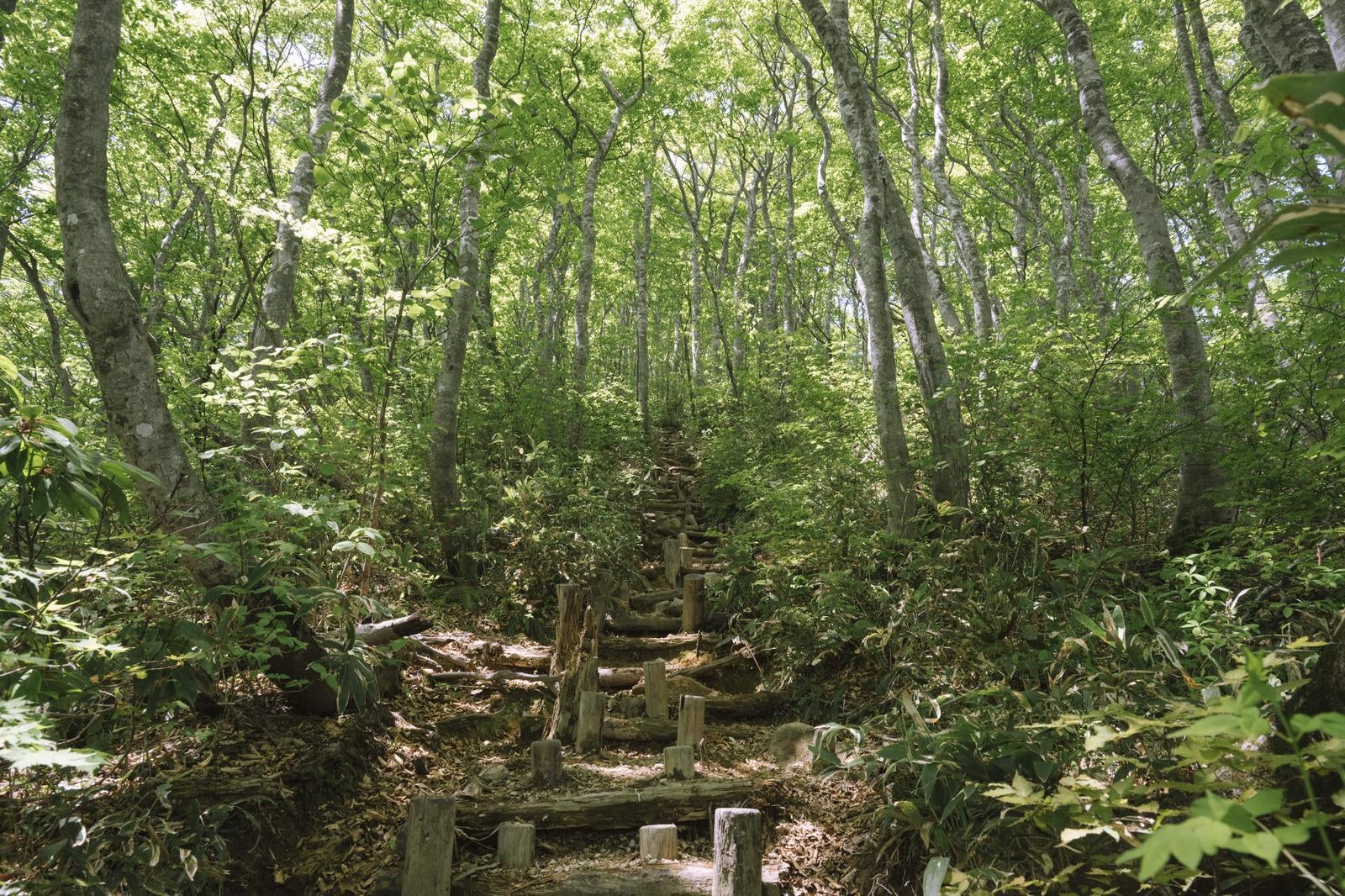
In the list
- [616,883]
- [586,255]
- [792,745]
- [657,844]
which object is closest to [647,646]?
[792,745]

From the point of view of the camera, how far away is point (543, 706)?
528 cm

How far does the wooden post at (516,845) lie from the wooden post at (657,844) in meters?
0.62

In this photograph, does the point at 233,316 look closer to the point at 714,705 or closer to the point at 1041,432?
the point at 714,705

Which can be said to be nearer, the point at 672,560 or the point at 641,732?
the point at 641,732

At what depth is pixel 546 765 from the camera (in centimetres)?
419

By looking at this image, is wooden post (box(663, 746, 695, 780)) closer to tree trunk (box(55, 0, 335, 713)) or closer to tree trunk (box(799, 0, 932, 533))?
tree trunk (box(55, 0, 335, 713))

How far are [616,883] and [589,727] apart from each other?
4.95ft

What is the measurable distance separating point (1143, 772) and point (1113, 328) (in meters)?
3.63

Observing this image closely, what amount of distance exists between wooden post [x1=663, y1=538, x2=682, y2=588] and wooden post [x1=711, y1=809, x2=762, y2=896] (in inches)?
203

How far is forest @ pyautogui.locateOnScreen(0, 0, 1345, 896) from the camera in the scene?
2.27 meters

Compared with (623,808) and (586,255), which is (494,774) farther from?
(586,255)

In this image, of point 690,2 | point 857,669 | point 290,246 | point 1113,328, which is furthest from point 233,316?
point 690,2

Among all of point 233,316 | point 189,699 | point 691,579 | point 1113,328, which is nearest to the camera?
point 189,699

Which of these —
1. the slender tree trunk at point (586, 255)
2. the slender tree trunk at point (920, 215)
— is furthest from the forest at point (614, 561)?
the slender tree trunk at point (586, 255)
